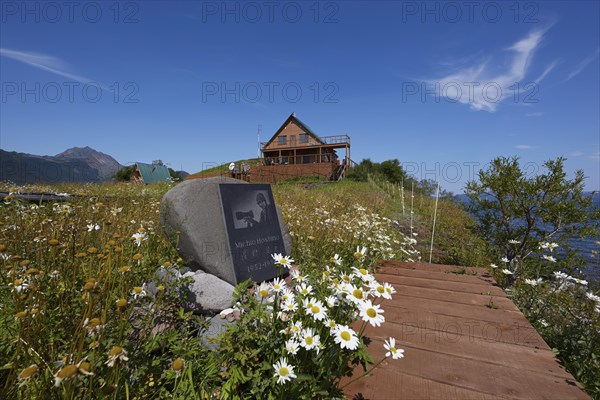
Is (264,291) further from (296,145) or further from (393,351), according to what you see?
(296,145)

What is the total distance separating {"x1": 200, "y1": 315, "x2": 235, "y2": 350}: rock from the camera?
7.06 ft

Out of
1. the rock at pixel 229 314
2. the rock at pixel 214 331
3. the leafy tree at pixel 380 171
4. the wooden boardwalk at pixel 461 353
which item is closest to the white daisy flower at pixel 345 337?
the wooden boardwalk at pixel 461 353

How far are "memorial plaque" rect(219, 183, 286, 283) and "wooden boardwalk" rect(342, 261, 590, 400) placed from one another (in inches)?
71.9

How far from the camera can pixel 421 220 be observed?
10.3 m

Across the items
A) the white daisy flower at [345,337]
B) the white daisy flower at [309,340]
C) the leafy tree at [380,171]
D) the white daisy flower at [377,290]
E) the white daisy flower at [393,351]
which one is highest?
the leafy tree at [380,171]

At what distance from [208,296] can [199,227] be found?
3.21 feet

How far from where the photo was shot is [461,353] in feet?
6.33

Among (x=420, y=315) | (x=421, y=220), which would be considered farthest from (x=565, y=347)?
(x=421, y=220)

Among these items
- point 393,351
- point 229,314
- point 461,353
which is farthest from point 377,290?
point 229,314

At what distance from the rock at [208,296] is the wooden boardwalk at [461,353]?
63.5 inches

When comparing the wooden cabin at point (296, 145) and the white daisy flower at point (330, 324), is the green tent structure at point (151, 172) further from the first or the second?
the white daisy flower at point (330, 324)

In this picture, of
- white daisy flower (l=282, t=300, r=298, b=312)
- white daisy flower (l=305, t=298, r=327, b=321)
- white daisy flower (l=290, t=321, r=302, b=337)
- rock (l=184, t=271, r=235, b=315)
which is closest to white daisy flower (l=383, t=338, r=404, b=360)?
white daisy flower (l=305, t=298, r=327, b=321)

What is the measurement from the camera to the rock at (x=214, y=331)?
7.06ft

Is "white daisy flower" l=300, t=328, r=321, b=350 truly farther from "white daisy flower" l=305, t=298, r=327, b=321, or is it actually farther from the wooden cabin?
the wooden cabin
